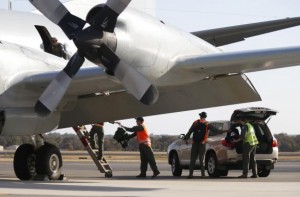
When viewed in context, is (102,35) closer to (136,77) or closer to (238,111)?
(136,77)

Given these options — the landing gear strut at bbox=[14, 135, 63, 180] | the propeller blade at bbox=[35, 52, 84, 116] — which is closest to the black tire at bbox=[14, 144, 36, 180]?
the landing gear strut at bbox=[14, 135, 63, 180]

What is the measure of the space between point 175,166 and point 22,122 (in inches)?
280

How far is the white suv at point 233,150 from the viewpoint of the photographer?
25.4 meters

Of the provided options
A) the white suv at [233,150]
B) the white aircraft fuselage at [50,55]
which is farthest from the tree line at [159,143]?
the white aircraft fuselage at [50,55]

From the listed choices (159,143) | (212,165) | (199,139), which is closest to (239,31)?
(199,139)

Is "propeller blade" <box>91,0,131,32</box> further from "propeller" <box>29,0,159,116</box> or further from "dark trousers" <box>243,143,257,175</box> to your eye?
"dark trousers" <box>243,143,257,175</box>

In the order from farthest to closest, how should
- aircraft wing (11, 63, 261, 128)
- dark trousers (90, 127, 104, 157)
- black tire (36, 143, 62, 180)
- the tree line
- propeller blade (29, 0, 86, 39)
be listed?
the tree line → dark trousers (90, 127, 104, 157) → black tire (36, 143, 62, 180) → aircraft wing (11, 63, 261, 128) → propeller blade (29, 0, 86, 39)

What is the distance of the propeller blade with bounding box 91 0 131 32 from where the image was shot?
60.6ft

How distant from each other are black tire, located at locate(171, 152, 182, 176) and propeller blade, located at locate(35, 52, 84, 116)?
26.9 ft

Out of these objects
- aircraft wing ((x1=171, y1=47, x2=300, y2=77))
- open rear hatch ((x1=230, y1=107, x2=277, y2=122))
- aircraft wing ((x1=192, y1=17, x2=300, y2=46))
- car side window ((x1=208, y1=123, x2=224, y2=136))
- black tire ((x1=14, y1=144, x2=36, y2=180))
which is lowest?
black tire ((x1=14, y1=144, x2=36, y2=180))

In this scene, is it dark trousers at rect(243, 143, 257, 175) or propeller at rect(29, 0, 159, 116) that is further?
dark trousers at rect(243, 143, 257, 175)

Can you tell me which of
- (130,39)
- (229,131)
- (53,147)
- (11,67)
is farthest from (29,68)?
(229,131)

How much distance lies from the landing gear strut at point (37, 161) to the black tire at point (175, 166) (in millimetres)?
4714

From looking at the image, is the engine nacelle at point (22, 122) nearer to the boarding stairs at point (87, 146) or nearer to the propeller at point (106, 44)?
the boarding stairs at point (87, 146)
